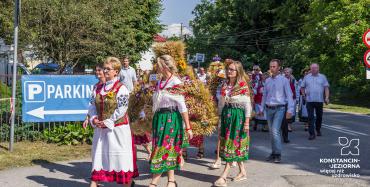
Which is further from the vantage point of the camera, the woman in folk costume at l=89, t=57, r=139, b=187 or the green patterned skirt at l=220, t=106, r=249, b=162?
the green patterned skirt at l=220, t=106, r=249, b=162

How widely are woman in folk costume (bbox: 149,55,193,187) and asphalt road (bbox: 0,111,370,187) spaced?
2.93ft

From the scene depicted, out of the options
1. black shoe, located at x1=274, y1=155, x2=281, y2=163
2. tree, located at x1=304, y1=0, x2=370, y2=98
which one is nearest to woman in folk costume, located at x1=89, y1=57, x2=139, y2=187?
black shoe, located at x1=274, y1=155, x2=281, y2=163

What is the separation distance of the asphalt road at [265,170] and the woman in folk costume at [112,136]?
1122 millimetres

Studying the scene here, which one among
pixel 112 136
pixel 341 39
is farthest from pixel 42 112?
pixel 341 39

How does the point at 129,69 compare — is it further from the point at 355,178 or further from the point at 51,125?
the point at 355,178

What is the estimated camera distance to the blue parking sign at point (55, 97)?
10.2 metres

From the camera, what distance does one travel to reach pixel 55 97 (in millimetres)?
10484

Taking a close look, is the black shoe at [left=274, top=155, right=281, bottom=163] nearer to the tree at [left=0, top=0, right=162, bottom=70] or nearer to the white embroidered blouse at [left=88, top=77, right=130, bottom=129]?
the white embroidered blouse at [left=88, top=77, right=130, bottom=129]

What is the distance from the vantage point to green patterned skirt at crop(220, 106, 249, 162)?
736 cm

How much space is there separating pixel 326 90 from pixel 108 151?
7.69 meters

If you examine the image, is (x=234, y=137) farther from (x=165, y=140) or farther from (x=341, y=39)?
(x=341, y=39)

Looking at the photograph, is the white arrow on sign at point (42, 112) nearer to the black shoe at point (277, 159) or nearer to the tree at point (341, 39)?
the black shoe at point (277, 159)

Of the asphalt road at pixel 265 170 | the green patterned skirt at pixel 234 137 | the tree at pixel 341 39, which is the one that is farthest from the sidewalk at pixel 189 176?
the tree at pixel 341 39

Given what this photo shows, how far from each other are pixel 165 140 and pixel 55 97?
4.59m
